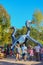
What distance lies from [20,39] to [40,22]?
1914cm

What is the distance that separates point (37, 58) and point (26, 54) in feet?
4.12

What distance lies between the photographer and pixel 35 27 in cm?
4716

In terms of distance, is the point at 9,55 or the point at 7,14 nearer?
the point at 9,55

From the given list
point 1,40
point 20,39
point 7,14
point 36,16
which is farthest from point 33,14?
point 20,39

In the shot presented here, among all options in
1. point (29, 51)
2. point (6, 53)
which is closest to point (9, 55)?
point (6, 53)

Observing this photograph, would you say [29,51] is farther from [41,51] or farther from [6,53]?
[6,53]

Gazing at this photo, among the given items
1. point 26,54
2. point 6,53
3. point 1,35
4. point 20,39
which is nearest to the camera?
point 26,54

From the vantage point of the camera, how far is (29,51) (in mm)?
20672

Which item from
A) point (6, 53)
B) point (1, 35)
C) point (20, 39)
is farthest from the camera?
point (1, 35)

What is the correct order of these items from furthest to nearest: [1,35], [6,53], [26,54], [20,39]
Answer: [1,35] < [20,39] < [6,53] < [26,54]

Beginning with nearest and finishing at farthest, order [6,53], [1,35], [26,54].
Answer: [26,54], [6,53], [1,35]

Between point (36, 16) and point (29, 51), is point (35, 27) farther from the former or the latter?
point (29, 51)

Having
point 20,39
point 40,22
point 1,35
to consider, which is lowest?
point 20,39

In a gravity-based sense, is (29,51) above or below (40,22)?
below
